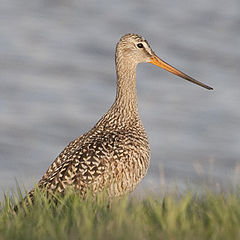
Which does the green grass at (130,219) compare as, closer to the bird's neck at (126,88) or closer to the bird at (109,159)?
the bird at (109,159)

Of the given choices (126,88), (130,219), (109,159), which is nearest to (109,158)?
(109,159)

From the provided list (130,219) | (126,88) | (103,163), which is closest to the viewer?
(130,219)

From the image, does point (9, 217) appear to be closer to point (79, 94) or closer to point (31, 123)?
point (31, 123)

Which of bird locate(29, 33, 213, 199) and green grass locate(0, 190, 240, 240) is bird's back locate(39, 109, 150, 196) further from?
green grass locate(0, 190, 240, 240)

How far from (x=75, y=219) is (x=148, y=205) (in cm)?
89

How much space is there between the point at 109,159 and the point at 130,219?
88.3 inches

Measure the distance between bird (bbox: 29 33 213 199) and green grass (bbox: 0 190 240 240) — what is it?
72 centimetres

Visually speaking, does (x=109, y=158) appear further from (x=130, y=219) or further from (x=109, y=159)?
(x=130, y=219)

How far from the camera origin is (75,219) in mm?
5367

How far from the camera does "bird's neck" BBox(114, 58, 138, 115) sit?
860 cm

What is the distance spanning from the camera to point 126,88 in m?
8.86

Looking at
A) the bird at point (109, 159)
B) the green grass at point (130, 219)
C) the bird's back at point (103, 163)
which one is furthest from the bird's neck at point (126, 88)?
the green grass at point (130, 219)

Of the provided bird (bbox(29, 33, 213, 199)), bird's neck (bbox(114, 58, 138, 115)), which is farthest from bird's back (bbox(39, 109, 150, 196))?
bird's neck (bbox(114, 58, 138, 115))

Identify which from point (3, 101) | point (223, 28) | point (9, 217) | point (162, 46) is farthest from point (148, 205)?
point (223, 28)
